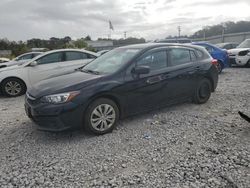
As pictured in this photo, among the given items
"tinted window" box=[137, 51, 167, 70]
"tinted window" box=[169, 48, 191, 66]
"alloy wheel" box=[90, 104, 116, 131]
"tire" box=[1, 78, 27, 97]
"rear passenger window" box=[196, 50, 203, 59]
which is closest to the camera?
"alloy wheel" box=[90, 104, 116, 131]

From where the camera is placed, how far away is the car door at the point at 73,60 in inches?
320

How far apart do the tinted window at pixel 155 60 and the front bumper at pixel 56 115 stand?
61.2 inches

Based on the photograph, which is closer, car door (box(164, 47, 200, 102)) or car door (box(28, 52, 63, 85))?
car door (box(164, 47, 200, 102))

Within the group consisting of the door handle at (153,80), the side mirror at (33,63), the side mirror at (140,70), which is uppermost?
the side mirror at (33,63)

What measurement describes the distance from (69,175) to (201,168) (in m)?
A: 1.69

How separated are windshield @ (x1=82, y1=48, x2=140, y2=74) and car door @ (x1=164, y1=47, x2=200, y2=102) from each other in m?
0.87

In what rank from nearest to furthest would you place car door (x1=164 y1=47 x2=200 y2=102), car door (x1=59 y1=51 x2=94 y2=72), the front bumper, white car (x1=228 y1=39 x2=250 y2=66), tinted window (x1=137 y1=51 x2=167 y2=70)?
the front bumper, tinted window (x1=137 y1=51 x2=167 y2=70), car door (x1=164 y1=47 x2=200 y2=102), car door (x1=59 y1=51 x2=94 y2=72), white car (x1=228 y1=39 x2=250 y2=66)

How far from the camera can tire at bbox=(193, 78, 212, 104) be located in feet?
18.4

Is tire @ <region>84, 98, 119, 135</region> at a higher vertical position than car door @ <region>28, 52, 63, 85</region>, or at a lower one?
lower

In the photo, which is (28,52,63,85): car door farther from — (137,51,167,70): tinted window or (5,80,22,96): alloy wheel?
(137,51,167,70): tinted window

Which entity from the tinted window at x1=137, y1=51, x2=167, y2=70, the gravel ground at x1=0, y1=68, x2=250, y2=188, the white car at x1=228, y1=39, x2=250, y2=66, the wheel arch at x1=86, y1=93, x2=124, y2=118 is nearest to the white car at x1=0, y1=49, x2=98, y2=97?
the gravel ground at x1=0, y1=68, x2=250, y2=188

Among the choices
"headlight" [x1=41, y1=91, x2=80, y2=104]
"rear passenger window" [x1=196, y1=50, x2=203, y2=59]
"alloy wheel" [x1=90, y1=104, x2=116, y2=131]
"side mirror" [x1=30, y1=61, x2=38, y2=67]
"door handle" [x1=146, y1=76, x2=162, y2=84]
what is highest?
"rear passenger window" [x1=196, y1=50, x2=203, y2=59]

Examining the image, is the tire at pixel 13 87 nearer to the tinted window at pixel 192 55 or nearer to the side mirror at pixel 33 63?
the side mirror at pixel 33 63

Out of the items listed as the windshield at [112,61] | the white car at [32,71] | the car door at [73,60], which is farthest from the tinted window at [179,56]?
the car door at [73,60]
